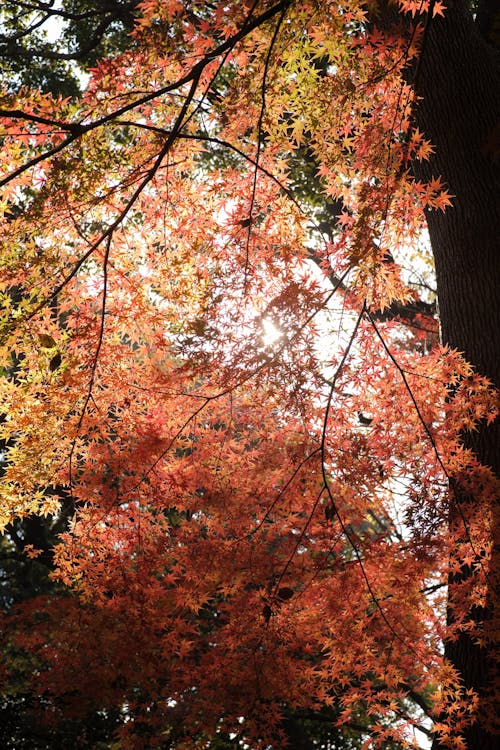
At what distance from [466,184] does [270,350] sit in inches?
67.9

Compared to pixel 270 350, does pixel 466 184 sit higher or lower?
higher

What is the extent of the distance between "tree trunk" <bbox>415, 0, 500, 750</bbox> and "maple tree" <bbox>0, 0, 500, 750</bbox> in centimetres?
1

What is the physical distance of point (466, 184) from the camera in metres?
4.10

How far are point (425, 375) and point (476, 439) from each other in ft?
2.05

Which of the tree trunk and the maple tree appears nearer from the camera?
the maple tree

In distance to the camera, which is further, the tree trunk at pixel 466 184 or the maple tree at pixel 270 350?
the tree trunk at pixel 466 184

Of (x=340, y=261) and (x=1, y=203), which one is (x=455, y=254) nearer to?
(x=340, y=261)

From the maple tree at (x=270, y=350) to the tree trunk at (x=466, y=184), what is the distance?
14mm

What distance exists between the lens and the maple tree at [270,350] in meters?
3.27

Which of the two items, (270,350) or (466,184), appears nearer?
(270,350)

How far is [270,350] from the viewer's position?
349cm

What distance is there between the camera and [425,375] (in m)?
3.63

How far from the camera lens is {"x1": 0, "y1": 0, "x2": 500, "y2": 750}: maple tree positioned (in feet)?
10.7

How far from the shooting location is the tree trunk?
4.01m
